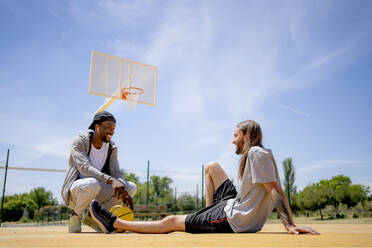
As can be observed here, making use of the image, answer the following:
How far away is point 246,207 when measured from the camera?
2482 millimetres

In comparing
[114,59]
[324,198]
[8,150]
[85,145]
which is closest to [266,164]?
[85,145]

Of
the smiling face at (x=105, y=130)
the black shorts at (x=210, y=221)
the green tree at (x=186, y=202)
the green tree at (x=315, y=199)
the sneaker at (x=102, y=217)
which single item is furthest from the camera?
the green tree at (x=186, y=202)

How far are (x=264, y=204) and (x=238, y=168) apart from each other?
35 centimetres

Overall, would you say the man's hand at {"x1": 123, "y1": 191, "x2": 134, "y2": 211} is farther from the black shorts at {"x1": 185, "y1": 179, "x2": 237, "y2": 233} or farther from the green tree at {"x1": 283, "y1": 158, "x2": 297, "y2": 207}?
the green tree at {"x1": 283, "y1": 158, "x2": 297, "y2": 207}

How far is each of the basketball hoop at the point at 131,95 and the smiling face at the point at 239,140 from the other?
702cm

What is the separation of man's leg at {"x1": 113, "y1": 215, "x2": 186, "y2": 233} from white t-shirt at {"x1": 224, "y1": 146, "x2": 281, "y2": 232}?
40 centimetres

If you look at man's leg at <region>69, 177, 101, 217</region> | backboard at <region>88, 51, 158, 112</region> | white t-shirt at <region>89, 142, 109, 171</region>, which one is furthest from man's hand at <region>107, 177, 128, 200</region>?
backboard at <region>88, 51, 158, 112</region>

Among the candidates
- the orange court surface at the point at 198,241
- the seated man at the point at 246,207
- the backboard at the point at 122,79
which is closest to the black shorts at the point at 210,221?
the seated man at the point at 246,207

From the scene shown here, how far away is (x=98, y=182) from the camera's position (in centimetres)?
343

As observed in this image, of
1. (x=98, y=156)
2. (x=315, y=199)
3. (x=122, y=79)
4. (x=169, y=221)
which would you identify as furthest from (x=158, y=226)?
(x=315, y=199)

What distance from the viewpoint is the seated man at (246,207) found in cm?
238

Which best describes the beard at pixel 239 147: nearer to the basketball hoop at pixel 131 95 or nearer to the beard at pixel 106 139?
the beard at pixel 106 139

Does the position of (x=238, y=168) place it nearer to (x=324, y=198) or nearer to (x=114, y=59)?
(x=114, y=59)

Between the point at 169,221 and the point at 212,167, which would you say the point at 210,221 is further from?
the point at 212,167
